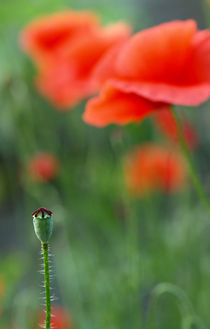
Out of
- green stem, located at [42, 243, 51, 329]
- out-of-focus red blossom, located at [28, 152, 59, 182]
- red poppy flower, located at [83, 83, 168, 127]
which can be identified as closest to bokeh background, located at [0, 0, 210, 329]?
out-of-focus red blossom, located at [28, 152, 59, 182]

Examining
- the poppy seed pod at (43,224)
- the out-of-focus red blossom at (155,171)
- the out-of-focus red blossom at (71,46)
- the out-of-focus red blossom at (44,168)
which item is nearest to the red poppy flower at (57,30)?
the out-of-focus red blossom at (71,46)

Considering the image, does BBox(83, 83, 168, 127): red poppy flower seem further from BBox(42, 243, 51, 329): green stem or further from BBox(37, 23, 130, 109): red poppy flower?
BBox(42, 243, 51, 329): green stem

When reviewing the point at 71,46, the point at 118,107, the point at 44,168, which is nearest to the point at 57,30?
the point at 71,46

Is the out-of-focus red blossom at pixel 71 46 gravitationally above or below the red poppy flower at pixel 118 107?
above

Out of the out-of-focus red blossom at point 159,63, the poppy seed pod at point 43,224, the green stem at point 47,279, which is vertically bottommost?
the green stem at point 47,279

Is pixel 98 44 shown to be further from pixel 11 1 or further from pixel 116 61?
pixel 11 1

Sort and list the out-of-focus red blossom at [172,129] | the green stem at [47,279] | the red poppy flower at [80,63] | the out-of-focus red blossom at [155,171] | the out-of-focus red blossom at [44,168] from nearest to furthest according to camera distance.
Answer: the green stem at [47,279], the red poppy flower at [80,63], the out-of-focus red blossom at [44,168], the out-of-focus red blossom at [172,129], the out-of-focus red blossom at [155,171]

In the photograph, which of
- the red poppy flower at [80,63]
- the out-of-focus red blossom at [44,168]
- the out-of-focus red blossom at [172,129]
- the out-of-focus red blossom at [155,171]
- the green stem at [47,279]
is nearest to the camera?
the green stem at [47,279]

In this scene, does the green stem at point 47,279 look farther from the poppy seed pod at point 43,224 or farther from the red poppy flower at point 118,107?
the red poppy flower at point 118,107
